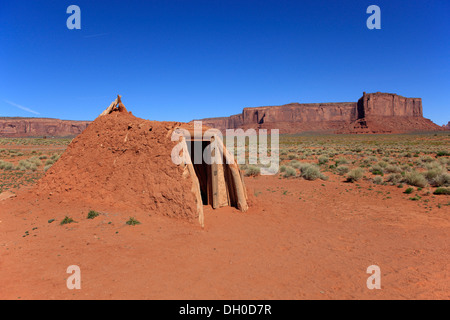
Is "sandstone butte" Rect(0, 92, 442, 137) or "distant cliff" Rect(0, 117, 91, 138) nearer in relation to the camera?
"distant cliff" Rect(0, 117, 91, 138)

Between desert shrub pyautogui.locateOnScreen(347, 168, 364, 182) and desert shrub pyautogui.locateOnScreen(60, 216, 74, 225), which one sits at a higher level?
desert shrub pyautogui.locateOnScreen(347, 168, 364, 182)

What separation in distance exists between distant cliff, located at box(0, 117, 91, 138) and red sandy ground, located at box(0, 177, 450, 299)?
402 feet

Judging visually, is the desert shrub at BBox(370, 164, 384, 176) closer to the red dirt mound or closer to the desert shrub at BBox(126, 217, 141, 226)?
the red dirt mound

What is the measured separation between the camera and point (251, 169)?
52.2 ft

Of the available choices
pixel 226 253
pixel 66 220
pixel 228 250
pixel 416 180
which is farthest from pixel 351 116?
pixel 66 220

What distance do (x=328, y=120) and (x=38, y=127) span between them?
133455 mm

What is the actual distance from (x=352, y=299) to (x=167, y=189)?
15.4 ft

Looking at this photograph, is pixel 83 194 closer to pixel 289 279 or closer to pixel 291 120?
pixel 289 279

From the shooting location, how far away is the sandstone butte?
360 feet

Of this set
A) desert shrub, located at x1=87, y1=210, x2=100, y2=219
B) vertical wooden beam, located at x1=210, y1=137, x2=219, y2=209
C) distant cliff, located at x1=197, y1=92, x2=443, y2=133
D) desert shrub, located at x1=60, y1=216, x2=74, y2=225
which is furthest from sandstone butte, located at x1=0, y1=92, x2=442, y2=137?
desert shrub, located at x1=60, y1=216, x2=74, y2=225

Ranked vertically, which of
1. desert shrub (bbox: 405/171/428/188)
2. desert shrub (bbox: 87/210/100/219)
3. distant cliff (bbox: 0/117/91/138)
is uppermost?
distant cliff (bbox: 0/117/91/138)

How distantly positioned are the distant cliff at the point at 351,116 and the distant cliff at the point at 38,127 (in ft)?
280

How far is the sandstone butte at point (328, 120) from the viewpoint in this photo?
360ft
